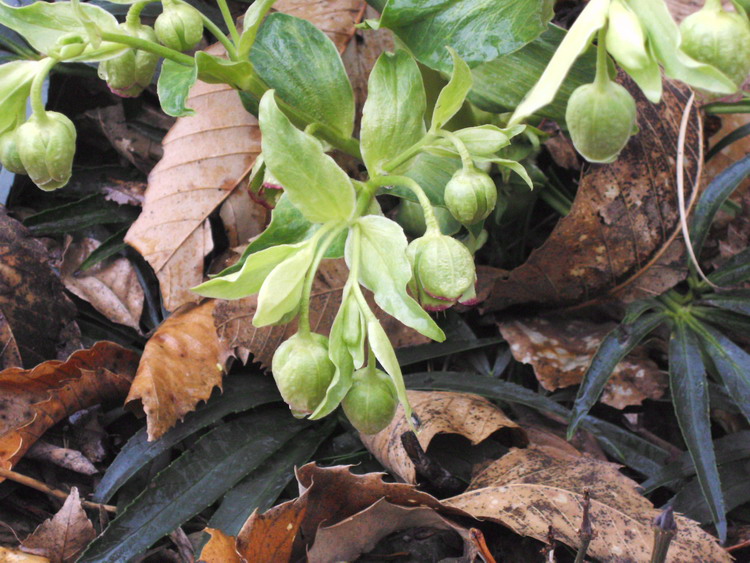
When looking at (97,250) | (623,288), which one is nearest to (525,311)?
(623,288)

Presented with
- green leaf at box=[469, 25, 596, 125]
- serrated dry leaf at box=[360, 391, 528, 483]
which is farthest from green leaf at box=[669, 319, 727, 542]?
green leaf at box=[469, 25, 596, 125]

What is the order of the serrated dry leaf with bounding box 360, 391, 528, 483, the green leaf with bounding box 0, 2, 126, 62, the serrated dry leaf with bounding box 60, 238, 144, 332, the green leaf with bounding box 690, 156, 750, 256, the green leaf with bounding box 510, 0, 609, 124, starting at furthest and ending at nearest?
the serrated dry leaf with bounding box 60, 238, 144, 332, the green leaf with bounding box 690, 156, 750, 256, the serrated dry leaf with bounding box 360, 391, 528, 483, the green leaf with bounding box 0, 2, 126, 62, the green leaf with bounding box 510, 0, 609, 124

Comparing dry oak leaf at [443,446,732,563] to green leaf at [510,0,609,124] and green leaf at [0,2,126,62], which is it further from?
green leaf at [0,2,126,62]

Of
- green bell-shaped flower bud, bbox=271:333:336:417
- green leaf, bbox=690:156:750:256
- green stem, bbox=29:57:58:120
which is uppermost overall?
green stem, bbox=29:57:58:120

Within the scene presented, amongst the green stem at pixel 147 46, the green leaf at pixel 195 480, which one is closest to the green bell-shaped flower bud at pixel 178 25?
the green stem at pixel 147 46

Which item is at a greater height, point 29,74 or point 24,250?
point 29,74

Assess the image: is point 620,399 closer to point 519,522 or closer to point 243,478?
point 519,522
